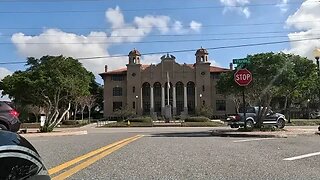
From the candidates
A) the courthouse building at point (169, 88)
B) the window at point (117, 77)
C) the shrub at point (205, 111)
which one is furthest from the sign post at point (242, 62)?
the window at point (117, 77)

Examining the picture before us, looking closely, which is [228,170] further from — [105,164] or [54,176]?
[54,176]

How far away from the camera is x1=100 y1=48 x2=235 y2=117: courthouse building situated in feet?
273

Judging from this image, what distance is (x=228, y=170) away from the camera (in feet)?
Result: 26.5

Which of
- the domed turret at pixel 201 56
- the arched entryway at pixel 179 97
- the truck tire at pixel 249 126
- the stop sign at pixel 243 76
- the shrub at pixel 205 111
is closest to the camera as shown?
the stop sign at pixel 243 76

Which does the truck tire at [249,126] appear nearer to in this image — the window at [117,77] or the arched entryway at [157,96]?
the arched entryway at [157,96]

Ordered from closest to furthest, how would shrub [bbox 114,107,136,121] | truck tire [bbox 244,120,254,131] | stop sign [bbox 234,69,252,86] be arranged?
stop sign [bbox 234,69,252,86]
truck tire [bbox 244,120,254,131]
shrub [bbox 114,107,136,121]

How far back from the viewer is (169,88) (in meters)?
83.2

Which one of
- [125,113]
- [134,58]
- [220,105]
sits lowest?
[125,113]

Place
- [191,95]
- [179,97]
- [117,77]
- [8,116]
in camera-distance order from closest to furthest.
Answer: [8,116] < [191,95] < [179,97] < [117,77]

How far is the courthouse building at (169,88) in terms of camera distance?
83.1 m

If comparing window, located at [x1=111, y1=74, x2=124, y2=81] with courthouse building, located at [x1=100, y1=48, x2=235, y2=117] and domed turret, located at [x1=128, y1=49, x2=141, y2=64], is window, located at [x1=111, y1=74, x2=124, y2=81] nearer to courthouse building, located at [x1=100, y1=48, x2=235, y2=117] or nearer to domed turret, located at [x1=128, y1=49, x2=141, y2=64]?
courthouse building, located at [x1=100, y1=48, x2=235, y2=117]

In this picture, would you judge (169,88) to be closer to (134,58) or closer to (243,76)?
(134,58)

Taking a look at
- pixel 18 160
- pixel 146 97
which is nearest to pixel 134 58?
pixel 146 97

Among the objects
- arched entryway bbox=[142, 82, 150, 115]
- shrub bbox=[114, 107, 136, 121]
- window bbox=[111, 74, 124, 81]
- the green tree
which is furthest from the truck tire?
window bbox=[111, 74, 124, 81]
